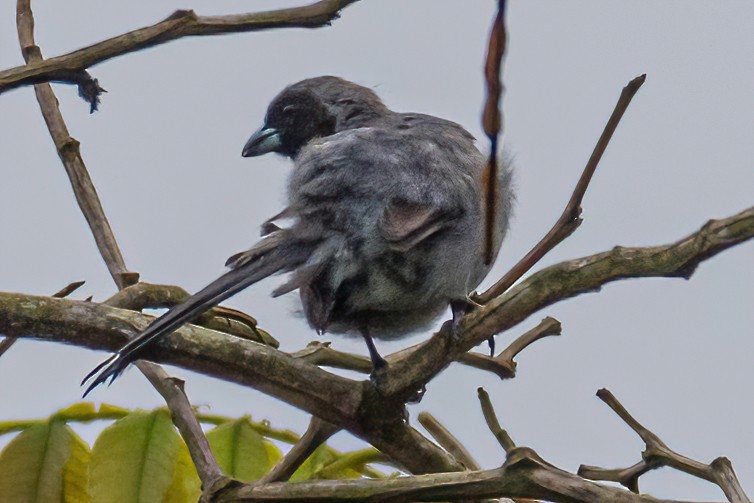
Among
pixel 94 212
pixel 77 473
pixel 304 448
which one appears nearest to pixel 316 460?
pixel 304 448

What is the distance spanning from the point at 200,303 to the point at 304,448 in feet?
1.04

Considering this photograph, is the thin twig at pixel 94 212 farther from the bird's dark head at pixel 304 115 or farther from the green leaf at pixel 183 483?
the bird's dark head at pixel 304 115

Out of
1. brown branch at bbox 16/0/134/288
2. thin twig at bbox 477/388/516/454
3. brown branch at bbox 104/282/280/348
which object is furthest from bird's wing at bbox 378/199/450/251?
brown branch at bbox 16/0/134/288

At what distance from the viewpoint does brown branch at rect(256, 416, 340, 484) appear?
5.72 ft

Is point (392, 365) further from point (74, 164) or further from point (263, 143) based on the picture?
point (263, 143)

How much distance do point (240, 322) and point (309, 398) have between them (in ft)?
1.39

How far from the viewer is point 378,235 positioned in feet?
7.09

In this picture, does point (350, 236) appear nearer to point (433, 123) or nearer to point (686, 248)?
point (433, 123)

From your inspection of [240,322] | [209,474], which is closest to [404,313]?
[240,322]

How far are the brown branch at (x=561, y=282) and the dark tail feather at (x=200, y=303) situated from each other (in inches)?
14.0

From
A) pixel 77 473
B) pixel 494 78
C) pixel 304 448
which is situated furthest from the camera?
pixel 77 473

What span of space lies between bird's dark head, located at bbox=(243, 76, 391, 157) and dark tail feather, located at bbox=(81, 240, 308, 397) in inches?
33.3

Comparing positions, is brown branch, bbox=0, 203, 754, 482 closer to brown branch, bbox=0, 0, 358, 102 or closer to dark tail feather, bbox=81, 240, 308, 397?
dark tail feather, bbox=81, 240, 308, 397

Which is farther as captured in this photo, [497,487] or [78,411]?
[78,411]
